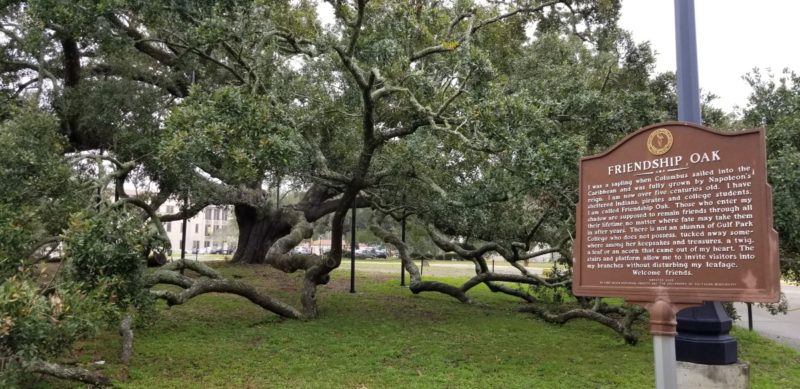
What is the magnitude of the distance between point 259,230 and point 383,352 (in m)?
11.4

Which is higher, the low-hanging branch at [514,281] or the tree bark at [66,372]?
the low-hanging branch at [514,281]

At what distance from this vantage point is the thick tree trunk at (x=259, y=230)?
1867 centimetres

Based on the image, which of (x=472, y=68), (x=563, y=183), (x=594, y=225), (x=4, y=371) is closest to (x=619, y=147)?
(x=594, y=225)

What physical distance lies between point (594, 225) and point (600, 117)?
4.59 metres

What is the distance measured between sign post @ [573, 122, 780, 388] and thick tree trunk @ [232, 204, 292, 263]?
1489 cm

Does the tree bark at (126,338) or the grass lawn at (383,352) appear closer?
the grass lawn at (383,352)

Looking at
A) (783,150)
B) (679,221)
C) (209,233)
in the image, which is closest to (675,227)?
(679,221)

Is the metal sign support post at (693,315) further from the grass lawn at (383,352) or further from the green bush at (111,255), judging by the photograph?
the green bush at (111,255)

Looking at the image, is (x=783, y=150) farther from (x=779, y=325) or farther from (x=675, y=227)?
(x=779, y=325)

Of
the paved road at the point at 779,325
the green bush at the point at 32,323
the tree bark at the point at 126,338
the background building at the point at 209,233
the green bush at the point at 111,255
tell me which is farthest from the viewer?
the background building at the point at 209,233

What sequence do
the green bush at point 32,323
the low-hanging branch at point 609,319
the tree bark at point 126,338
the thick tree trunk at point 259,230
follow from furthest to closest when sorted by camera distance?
the thick tree trunk at point 259,230
the low-hanging branch at point 609,319
the tree bark at point 126,338
the green bush at point 32,323

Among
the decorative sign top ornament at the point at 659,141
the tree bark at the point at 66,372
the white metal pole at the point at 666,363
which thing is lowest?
the tree bark at the point at 66,372

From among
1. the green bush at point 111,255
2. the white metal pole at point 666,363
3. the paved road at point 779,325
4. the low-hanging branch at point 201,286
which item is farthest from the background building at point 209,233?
the white metal pole at point 666,363

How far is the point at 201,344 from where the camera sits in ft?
28.0
